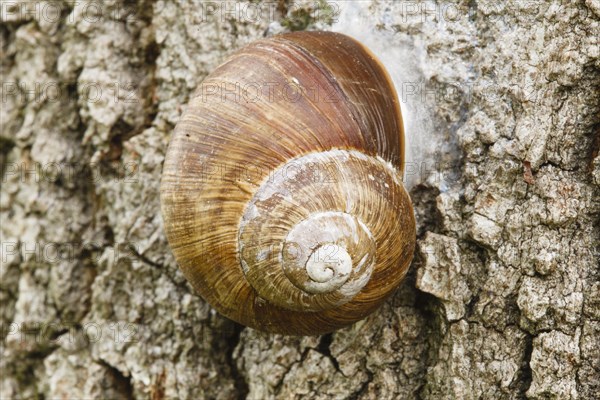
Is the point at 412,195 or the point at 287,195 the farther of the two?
the point at 412,195

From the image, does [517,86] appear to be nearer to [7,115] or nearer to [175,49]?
[175,49]

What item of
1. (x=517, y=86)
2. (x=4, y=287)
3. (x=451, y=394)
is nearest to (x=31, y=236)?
(x=4, y=287)

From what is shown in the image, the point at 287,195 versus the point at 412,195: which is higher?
the point at 412,195

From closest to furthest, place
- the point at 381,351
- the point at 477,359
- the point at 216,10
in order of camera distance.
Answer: the point at 477,359 → the point at 381,351 → the point at 216,10

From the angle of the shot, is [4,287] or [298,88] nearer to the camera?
[298,88]

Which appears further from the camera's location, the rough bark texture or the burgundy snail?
the rough bark texture
